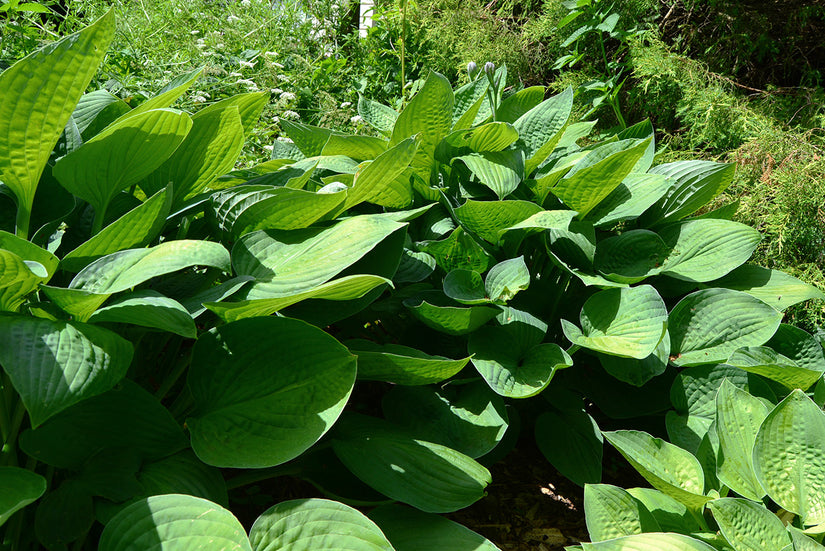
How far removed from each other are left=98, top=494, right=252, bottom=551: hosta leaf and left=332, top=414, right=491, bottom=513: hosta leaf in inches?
12.4

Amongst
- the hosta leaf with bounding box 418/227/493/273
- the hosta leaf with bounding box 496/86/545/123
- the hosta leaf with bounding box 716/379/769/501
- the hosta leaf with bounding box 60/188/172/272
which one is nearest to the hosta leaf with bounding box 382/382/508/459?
the hosta leaf with bounding box 418/227/493/273

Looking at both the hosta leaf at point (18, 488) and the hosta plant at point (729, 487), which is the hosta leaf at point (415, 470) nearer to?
the hosta plant at point (729, 487)

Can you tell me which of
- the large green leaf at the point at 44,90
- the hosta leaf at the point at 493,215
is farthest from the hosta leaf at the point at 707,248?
the large green leaf at the point at 44,90

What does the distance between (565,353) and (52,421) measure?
0.93 metres

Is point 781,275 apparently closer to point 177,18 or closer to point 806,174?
point 806,174

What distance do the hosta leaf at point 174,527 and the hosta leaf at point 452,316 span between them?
59 cm

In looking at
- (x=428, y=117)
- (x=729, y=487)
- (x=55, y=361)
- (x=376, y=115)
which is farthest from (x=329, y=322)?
(x=376, y=115)

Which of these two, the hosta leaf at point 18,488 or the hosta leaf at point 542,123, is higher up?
the hosta leaf at point 542,123

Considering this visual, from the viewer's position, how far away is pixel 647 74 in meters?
2.93

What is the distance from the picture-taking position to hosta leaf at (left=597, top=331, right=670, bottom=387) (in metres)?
1.39

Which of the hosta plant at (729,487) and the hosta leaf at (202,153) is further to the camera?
the hosta leaf at (202,153)

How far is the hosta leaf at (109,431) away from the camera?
1.00 metres

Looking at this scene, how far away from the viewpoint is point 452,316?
4.41ft

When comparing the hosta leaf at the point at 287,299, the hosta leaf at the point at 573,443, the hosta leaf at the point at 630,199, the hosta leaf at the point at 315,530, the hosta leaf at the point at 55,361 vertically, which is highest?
the hosta leaf at the point at 55,361
